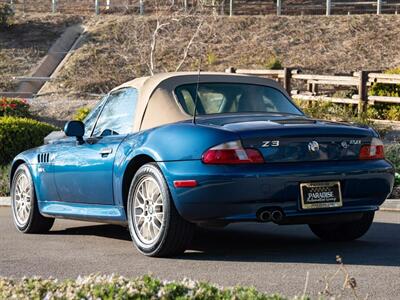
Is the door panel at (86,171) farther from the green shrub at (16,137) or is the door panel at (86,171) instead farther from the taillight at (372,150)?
the green shrub at (16,137)

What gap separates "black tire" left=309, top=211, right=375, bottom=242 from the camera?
982 centimetres

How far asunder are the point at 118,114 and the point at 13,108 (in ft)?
54.8

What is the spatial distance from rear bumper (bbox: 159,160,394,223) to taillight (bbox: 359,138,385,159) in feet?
1.12

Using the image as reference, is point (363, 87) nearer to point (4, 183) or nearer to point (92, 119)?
point (4, 183)

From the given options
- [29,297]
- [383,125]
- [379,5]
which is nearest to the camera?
[29,297]

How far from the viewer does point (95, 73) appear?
39.9 m

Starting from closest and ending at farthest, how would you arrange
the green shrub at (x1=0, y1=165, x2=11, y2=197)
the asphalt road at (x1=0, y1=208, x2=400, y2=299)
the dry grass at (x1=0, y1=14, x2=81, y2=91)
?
1. the asphalt road at (x1=0, y1=208, x2=400, y2=299)
2. the green shrub at (x1=0, y1=165, x2=11, y2=197)
3. the dry grass at (x1=0, y1=14, x2=81, y2=91)

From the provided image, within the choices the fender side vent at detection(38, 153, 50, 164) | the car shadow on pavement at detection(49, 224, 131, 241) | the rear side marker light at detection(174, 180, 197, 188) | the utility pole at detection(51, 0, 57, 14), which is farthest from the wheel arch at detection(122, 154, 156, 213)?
the utility pole at detection(51, 0, 57, 14)

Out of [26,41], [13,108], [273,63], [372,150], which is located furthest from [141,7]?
[372,150]

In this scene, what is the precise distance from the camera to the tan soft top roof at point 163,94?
9.64 metres

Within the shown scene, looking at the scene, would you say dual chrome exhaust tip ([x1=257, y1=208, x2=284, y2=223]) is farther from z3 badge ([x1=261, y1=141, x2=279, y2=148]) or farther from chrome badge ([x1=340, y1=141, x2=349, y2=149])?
chrome badge ([x1=340, y1=141, x2=349, y2=149])

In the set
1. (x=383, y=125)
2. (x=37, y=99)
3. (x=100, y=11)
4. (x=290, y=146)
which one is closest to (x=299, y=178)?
(x=290, y=146)

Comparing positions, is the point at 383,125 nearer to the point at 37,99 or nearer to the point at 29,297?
the point at 37,99

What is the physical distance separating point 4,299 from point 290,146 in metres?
3.69
